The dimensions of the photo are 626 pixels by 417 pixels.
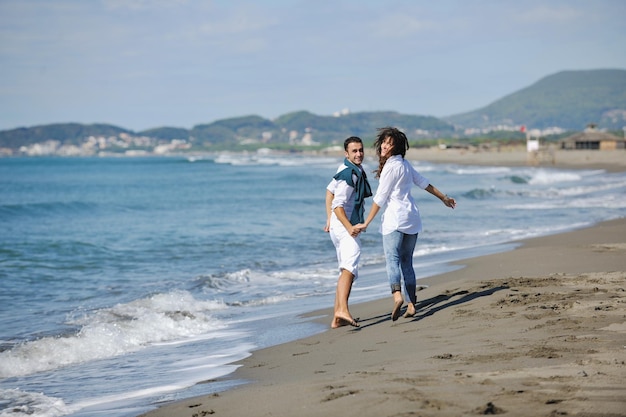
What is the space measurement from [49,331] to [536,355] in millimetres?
5920

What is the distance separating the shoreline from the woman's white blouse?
2.81ft

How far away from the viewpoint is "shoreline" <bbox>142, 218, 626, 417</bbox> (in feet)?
13.0

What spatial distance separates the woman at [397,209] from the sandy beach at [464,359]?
35 cm

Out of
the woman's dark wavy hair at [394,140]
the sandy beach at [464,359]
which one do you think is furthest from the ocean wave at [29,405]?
the woman's dark wavy hair at [394,140]

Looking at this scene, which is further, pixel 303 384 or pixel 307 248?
pixel 307 248

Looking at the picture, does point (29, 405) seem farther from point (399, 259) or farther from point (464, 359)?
point (399, 259)

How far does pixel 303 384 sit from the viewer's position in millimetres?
4734

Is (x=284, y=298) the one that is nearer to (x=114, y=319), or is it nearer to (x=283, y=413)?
(x=114, y=319)

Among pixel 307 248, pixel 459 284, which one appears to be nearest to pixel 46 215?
pixel 307 248

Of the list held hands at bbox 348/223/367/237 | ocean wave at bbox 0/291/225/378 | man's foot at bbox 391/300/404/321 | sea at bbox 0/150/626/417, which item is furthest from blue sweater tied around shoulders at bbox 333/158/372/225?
ocean wave at bbox 0/291/225/378

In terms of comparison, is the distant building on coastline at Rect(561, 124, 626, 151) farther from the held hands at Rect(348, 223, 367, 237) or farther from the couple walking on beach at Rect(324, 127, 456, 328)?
the held hands at Rect(348, 223, 367, 237)

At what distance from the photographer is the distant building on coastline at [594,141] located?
83.5 metres

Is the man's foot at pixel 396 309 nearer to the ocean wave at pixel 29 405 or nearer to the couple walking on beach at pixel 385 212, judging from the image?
the couple walking on beach at pixel 385 212

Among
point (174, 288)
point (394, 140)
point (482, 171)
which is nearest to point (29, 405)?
point (394, 140)
